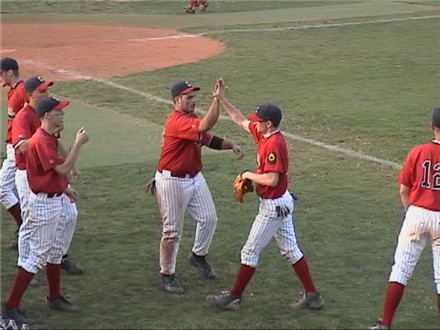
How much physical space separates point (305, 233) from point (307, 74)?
10563mm

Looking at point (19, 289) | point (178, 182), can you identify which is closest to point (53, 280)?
point (19, 289)

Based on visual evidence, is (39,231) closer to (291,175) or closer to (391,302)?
(391,302)

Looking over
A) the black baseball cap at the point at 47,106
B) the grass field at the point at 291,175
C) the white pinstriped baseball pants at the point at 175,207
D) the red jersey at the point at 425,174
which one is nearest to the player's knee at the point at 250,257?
the grass field at the point at 291,175

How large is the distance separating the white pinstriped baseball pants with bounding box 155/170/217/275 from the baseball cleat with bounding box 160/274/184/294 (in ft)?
0.15

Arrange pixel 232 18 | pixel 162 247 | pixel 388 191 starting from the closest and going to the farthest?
1. pixel 162 247
2. pixel 388 191
3. pixel 232 18

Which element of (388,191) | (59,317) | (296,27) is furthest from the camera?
(296,27)

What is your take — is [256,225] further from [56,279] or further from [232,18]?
[232,18]

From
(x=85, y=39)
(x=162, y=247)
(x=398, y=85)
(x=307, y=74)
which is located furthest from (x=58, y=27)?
(x=162, y=247)

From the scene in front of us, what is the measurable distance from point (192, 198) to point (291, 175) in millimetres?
4393

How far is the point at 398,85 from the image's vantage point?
65.2 feet

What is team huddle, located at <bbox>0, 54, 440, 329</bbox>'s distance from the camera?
8023mm

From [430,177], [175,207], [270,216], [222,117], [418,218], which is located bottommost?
[222,117]

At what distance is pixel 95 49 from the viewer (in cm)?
2484

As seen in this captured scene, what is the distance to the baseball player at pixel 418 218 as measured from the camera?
7.94 m
